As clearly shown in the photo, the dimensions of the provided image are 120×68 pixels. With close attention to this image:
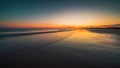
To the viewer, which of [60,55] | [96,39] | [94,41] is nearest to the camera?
[60,55]

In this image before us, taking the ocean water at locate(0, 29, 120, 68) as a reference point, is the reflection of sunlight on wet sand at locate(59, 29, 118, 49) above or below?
below

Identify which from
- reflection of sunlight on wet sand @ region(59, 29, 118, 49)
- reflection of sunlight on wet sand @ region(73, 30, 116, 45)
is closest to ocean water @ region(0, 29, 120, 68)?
reflection of sunlight on wet sand @ region(59, 29, 118, 49)

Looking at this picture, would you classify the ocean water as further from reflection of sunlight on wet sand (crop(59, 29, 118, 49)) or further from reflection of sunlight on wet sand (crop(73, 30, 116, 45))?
reflection of sunlight on wet sand (crop(73, 30, 116, 45))

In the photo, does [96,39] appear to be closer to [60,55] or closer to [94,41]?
[94,41]

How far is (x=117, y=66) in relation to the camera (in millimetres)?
4180

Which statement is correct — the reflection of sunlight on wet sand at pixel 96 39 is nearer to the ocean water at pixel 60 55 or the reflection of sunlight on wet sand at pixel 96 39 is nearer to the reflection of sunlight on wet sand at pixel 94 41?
the reflection of sunlight on wet sand at pixel 94 41

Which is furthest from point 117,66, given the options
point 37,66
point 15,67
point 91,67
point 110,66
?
point 15,67

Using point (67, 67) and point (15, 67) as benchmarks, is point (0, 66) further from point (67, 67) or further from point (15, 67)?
point (67, 67)

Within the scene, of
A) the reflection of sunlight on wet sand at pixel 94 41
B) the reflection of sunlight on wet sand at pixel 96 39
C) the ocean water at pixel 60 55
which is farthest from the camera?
the reflection of sunlight on wet sand at pixel 96 39

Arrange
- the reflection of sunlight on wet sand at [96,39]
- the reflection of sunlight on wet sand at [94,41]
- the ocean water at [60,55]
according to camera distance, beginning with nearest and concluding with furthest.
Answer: the ocean water at [60,55] → the reflection of sunlight on wet sand at [94,41] → the reflection of sunlight on wet sand at [96,39]

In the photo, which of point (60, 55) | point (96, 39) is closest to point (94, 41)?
point (96, 39)

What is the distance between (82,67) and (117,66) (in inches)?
61.1

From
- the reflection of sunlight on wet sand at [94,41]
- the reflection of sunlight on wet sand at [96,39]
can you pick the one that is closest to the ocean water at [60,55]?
the reflection of sunlight on wet sand at [94,41]

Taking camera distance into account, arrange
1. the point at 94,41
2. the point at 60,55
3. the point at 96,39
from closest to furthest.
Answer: the point at 60,55 < the point at 94,41 < the point at 96,39
